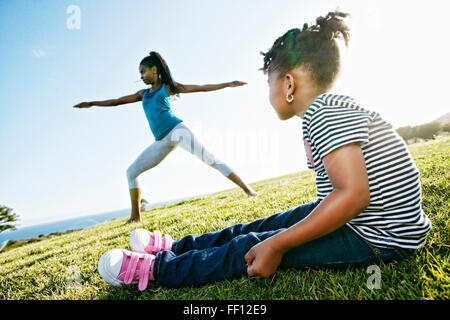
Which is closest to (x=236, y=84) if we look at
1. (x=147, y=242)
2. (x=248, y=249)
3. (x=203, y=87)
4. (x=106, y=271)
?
(x=203, y=87)

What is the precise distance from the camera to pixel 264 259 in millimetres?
1362

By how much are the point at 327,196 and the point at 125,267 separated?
4.64 feet

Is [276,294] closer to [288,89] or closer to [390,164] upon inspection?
[390,164]

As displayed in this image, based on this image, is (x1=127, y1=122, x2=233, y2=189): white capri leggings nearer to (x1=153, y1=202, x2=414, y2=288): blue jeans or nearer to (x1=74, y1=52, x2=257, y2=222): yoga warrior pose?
(x1=74, y1=52, x2=257, y2=222): yoga warrior pose

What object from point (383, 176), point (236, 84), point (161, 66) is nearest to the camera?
point (383, 176)

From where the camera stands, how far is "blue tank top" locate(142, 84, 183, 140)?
15.5 feet

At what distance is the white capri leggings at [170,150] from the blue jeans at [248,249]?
9.94ft

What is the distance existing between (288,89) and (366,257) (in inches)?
43.2

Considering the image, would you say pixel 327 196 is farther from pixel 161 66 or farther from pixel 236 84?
pixel 161 66

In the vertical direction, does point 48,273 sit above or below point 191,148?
below

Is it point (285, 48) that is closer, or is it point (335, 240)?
point (335, 240)

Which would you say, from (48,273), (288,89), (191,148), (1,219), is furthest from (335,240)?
(1,219)

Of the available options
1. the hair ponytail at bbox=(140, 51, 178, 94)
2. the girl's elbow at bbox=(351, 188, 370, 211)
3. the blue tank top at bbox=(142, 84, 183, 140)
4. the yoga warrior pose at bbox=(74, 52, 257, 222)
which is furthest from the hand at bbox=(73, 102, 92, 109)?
the girl's elbow at bbox=(351, 188, 370, 211)

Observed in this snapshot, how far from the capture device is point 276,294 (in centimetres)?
136
